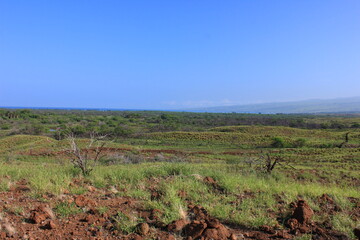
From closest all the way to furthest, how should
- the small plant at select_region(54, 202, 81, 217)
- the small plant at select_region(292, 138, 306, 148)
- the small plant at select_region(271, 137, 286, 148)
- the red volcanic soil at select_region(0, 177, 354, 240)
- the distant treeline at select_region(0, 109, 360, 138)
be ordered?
the red volcanic soil at select_region(0, 177, 354, 240) → the small plant at select_region(54, 202, 81, 217) → the small plant at select_region(292, 138, 306, 148) → the small plant at select_region(271, 137, 286, 148) → the distant treeline at select_region(0, 109, 360, 138)

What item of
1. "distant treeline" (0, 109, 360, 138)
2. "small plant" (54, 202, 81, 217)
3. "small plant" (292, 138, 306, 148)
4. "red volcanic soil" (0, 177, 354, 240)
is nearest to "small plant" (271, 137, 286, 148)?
"small plant" (292, 138, 306, 148)

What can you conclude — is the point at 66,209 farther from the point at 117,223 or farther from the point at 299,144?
the point at 299,144

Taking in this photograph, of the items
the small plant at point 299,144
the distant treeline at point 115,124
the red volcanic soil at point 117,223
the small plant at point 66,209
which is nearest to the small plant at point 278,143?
the small plant at point 299,144

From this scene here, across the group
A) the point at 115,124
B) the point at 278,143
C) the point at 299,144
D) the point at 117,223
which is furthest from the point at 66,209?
the point at 115,124

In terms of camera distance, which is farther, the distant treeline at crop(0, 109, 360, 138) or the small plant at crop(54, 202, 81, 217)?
the distant treeline at crop(0, 109, 360, 138)

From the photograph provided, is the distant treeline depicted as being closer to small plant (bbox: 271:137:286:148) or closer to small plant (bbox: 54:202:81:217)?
small plant (bbox: 271:137:286:148)

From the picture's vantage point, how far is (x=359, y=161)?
71.6 feet

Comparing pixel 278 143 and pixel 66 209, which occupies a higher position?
pixel 66 209

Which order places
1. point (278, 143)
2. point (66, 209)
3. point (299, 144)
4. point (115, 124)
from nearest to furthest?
point (66, 209) → point (299, 144) → point (278, 143) → point (115, 124)

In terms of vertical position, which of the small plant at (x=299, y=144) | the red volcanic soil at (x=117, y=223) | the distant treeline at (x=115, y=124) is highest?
the red volcanic soil at (x=117, y=223)

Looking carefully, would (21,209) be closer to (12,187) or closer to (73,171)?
(12,187)

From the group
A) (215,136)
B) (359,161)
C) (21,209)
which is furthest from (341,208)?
(215,136)

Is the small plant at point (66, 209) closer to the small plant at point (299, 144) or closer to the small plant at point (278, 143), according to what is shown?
the small plant at point (278, 143)

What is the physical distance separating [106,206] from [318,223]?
325cm
